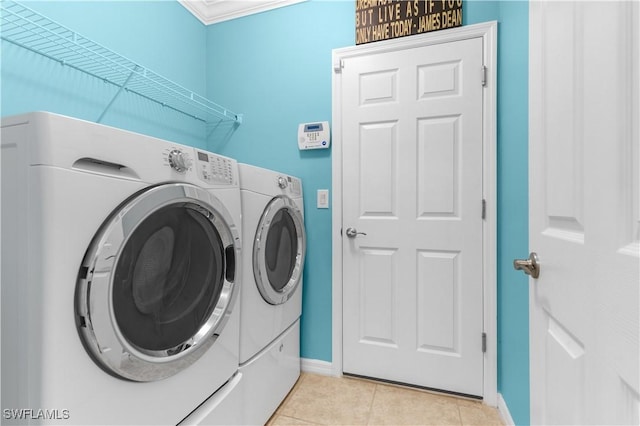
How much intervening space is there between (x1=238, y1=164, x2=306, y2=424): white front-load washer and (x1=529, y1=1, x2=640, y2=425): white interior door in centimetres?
100

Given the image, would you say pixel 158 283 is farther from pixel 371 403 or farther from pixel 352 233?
pixel 371 403

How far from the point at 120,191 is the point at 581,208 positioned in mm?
1010

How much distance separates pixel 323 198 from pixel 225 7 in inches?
61.5

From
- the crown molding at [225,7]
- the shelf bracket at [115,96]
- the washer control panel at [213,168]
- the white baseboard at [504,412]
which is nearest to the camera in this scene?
the washer control panel at [213,168]

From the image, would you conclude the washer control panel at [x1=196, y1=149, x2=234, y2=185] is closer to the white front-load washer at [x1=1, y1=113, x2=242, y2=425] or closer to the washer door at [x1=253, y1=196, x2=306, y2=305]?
the white front-load washer at [x1=1, y1=113, x2=242, y2=425]

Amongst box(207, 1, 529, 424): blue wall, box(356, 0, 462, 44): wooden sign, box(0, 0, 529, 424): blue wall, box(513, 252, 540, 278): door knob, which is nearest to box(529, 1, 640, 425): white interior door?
box(513, 252, 540, 278): door knob

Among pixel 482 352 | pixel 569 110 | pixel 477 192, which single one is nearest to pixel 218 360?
pixel 569 110

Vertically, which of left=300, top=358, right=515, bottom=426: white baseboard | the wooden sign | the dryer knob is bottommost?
left=300, top=358, right=515, bottom=426: white baseboard

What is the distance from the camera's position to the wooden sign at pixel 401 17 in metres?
1.61

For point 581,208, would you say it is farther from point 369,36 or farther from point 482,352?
point 369,36

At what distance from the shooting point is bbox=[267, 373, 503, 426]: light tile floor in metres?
1.41

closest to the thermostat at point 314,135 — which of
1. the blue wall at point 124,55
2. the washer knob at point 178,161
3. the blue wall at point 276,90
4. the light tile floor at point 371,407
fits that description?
the blue wall at point 276,90

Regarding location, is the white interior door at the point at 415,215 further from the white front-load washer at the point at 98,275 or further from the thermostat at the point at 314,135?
the white front-load washer at the point at 98,275

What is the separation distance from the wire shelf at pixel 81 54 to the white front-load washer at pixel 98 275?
787mm
